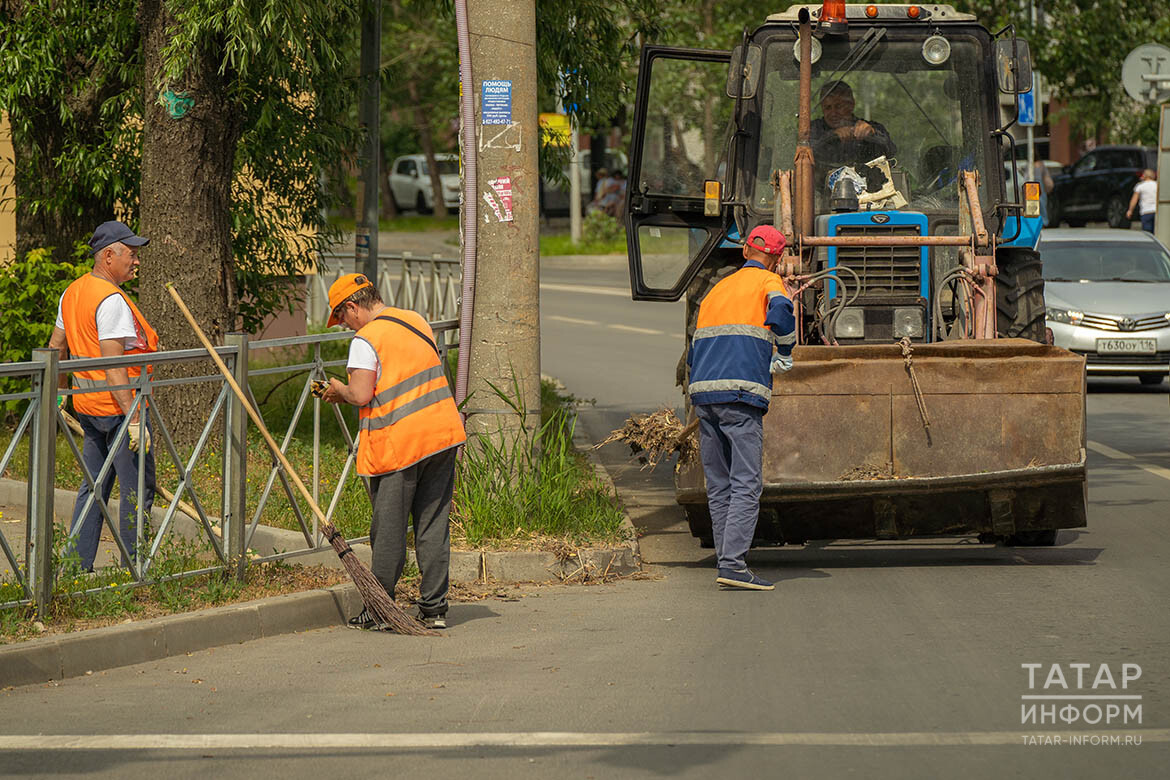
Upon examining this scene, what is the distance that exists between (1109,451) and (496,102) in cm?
616

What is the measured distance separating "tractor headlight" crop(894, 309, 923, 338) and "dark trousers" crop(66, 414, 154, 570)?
4551 mm

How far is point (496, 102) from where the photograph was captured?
30.7 feet

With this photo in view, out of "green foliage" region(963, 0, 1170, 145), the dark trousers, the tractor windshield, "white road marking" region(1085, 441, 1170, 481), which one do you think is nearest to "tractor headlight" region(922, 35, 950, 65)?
the tractor windshield

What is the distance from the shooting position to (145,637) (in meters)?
7.12

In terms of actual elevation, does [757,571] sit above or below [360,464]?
below

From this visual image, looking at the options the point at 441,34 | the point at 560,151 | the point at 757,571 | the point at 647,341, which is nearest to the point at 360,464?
the point at 757,571

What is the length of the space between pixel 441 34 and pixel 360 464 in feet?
104

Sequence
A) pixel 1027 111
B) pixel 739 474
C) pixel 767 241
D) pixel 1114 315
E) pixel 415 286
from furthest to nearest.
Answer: pixel 415 286
pixel 1114 315
pixel 1027 111
pixel 767 241
pixel 739 474

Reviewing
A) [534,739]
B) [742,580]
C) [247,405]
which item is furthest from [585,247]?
[534,739]

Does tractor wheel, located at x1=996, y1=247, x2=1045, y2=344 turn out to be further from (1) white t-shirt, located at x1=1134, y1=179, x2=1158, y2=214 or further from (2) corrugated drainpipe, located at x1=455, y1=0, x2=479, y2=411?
(1) white t-shirt, located at x1=1134, y1=179, x2=1158, y2=214

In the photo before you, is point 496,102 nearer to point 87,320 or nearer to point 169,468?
point 87,320

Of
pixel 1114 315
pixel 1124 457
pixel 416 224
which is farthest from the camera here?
pixel 416 224

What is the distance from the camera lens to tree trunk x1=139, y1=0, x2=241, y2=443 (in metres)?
11.1

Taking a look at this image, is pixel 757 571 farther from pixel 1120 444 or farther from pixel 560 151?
pixel 560 151
